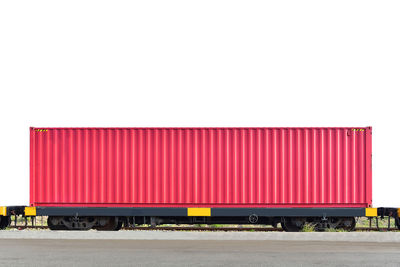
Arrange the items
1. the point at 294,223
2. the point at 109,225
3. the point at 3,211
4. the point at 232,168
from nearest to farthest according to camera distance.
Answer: the point at 232,168, the point at 294,223, the point at 109,225, the point at 3,211

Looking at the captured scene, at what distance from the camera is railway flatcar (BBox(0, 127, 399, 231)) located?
17.4 m

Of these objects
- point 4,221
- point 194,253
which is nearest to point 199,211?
point 194,253

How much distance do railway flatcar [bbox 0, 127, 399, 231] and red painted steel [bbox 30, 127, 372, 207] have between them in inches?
1.1

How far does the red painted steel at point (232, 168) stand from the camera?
17.5m

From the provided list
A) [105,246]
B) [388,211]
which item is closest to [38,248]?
[105,246]

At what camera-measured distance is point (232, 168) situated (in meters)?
17.5

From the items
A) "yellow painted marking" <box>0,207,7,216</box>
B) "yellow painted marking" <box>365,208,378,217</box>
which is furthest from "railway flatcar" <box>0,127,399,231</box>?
"yellow painted marking" <box>0,207,7,216</box>

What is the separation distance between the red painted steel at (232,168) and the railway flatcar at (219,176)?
28mm

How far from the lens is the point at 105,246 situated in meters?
14.4

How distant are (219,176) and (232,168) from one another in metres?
0.43

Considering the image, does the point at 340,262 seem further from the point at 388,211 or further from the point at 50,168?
the point at 50,168

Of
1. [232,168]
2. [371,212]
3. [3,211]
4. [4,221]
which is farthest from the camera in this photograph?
[4,221]

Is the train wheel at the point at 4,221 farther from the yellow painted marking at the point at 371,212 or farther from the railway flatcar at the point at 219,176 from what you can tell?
the yellow painted marking at the point at 371,212

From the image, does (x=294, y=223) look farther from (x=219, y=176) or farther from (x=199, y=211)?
(x=199, y=211)
